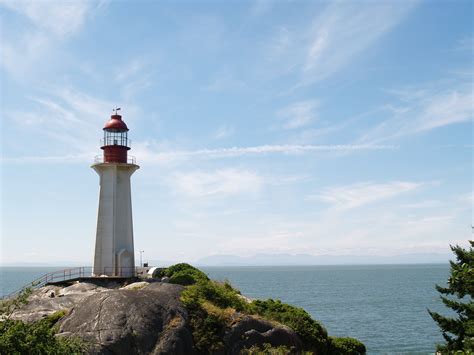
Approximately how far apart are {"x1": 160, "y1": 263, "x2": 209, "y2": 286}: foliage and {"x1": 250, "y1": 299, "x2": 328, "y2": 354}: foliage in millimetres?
7100

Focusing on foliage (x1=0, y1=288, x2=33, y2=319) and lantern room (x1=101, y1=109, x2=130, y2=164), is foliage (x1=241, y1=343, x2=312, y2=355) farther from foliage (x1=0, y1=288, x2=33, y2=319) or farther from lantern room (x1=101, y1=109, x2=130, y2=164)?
lantern room (x1=101, y1=109, x2=130, y2=164)

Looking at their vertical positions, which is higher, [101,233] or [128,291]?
[101,233]

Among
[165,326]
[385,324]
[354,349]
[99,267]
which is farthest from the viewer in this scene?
[385,324]

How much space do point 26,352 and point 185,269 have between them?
24072 mm

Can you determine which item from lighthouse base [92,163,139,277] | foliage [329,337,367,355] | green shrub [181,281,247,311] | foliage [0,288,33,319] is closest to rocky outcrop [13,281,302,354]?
green shrub [181,281,247,311]

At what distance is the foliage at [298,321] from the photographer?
26203mm

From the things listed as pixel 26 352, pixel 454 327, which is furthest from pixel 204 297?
pixel 454 327

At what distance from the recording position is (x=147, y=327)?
21125 millimetres

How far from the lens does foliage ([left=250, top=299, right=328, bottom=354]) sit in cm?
2620

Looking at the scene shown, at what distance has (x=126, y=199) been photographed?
4041cm

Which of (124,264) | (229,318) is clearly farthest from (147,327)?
(124,264)

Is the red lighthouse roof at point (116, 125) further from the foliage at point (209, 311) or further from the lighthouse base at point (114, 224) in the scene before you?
the foliage at point (209, 311)

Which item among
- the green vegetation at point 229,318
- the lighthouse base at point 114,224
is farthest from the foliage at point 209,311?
the lighthouse base at point 114,224

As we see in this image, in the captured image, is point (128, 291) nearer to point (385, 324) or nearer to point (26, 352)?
point (26, 352)
